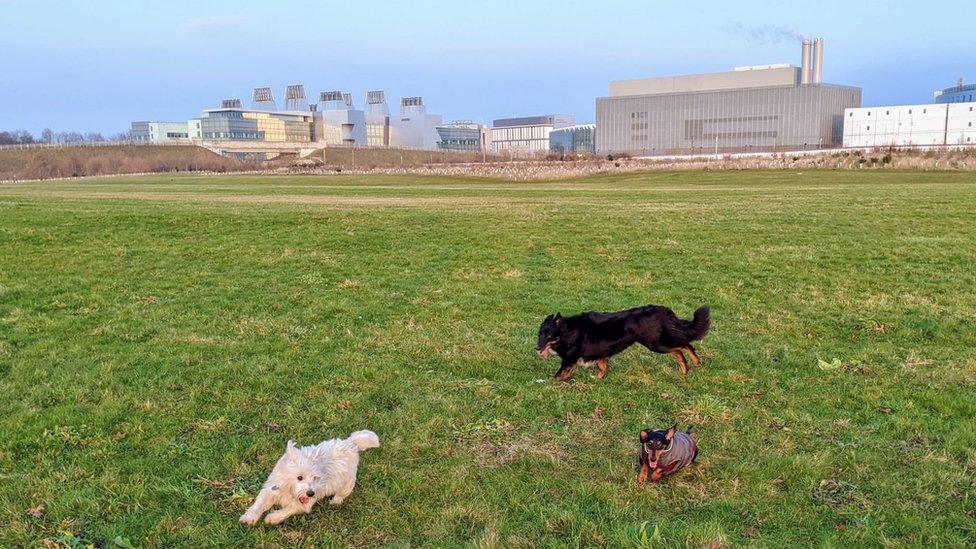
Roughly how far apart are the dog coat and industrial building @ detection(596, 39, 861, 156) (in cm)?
12911

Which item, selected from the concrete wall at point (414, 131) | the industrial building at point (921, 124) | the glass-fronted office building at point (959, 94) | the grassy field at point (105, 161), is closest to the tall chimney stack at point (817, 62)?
the industrial building at point (921, 124)

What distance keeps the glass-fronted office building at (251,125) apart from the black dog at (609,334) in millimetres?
151167

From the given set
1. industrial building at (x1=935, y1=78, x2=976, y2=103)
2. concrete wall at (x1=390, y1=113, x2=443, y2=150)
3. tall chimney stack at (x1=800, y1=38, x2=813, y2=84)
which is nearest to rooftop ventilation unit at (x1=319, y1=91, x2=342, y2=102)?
concrete wall at (x1=390, y1=113, x2=443, y2=150)

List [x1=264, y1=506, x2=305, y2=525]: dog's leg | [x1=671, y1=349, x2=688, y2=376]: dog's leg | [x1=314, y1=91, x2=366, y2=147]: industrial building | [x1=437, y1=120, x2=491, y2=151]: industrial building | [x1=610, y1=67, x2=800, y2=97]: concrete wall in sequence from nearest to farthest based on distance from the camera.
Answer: [x1=264, y1=506, x2=305, y2=525]: dog's leg
[x1=671, y1=349, x2=688, y2=376]: dog's leg
[x1=610, y1=67, x2=800, y2=97]: concrete wall
[x1=314, y1=91, x2=366, y2=147]: industrial building
[x1=437, y1=120, x2=491, y2=151]: industrial building

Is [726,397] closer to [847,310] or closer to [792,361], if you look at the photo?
[792,361]

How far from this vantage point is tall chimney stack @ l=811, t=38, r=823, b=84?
127m

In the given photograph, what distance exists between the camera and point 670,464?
4.45m

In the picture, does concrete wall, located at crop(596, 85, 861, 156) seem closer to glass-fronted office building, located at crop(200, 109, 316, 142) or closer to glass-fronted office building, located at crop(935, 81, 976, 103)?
glass-fronted office building, located at crop(935, 81, 976, 103)

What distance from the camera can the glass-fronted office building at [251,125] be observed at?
5763 inches


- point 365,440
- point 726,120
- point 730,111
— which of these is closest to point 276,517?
point 365,440

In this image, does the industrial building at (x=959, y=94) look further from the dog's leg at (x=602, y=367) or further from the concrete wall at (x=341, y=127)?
the dog's leg at (x=602, y=367)

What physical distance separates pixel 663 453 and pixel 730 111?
139 metres

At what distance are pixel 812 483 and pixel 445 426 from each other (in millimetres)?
2779

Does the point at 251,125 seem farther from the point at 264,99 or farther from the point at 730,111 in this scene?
the point at 730,111
